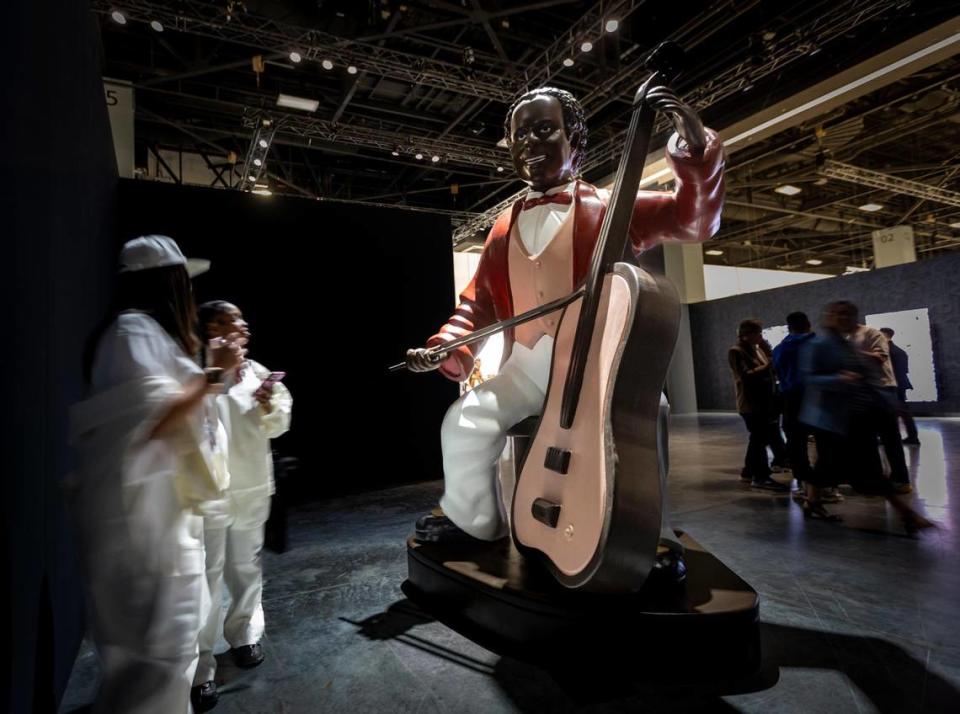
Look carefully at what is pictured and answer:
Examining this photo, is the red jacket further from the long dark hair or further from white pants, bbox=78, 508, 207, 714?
white pants, bbox=78, 508, 207, 714

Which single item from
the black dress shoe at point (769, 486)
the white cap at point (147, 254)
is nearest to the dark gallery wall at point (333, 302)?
the black dress shoe at point (769, 486)

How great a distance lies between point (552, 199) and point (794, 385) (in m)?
2.75

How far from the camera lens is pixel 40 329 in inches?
54.5

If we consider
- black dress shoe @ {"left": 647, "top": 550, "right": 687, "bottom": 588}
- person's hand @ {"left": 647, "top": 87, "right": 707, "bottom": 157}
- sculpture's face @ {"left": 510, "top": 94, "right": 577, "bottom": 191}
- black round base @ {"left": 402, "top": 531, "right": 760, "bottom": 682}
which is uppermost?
sculpture's face @ {"left": 510, "top": 94, "right": 577, "bottom": 191}

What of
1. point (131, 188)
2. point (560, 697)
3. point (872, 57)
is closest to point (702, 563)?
point (560, 697)

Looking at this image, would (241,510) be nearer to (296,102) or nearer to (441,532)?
(441,532)

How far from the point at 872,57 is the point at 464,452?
5.97 m

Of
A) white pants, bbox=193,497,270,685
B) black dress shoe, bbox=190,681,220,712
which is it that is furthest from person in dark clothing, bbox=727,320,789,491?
black dress shoe, bbox=190,681,220,712

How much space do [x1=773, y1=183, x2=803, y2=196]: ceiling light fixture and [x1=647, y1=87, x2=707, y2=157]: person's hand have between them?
984 centimetres

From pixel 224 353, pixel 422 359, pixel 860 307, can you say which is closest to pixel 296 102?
pixel 422 359

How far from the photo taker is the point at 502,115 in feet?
25.7

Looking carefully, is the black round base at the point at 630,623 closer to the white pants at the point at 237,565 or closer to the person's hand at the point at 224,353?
the white pants at the point at 237,565

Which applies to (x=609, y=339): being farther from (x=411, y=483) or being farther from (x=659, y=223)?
(x=411, y=483)

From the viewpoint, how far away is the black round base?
4.36 feet
